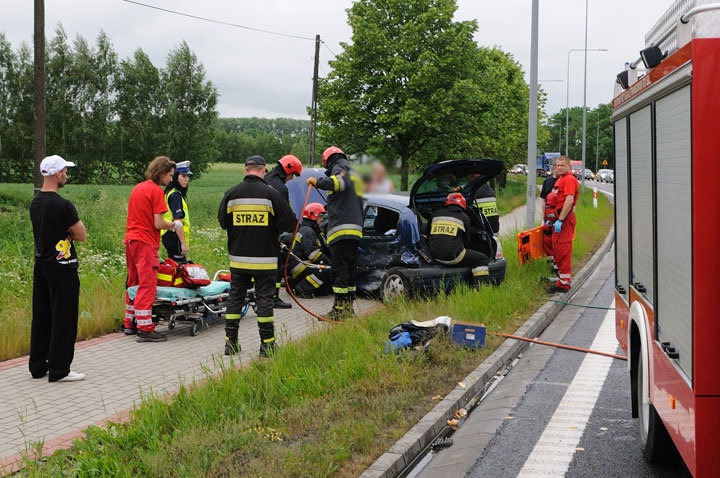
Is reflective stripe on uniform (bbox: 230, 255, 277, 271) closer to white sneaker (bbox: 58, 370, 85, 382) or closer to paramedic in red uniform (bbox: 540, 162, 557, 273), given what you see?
white sneaker (bbox: 58, 370, 85, 382)

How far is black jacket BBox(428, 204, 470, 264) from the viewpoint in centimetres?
945

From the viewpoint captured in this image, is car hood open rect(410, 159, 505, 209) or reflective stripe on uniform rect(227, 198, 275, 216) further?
car hood open rect(410, 159, 505, 209)

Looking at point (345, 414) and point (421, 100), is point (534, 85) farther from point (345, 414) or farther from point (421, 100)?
point (421, 100)

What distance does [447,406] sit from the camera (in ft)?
18.1

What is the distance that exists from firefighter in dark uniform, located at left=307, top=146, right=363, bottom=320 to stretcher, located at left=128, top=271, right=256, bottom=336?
48.7 inches

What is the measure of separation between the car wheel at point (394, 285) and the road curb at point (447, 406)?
1696mm

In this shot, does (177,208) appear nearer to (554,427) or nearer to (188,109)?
(554,427)

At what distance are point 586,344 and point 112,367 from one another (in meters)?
5.10

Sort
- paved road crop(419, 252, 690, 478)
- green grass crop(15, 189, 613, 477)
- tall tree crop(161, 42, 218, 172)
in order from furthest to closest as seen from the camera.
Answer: tall tree crop(161, 42, 218, 172), paved road crop(419, 252, 690, 478), green grass crop(15, 189, 613, 477)

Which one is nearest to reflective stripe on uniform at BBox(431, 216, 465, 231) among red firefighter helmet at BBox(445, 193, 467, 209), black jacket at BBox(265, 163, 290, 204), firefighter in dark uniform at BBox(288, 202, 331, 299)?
red firefighter helmet at BBox(445, 193, 467, 209)

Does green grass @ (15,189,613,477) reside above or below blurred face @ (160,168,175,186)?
below

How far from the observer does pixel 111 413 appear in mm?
5465

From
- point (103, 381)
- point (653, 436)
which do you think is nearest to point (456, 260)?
point (103, 381)

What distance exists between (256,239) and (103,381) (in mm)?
1876
